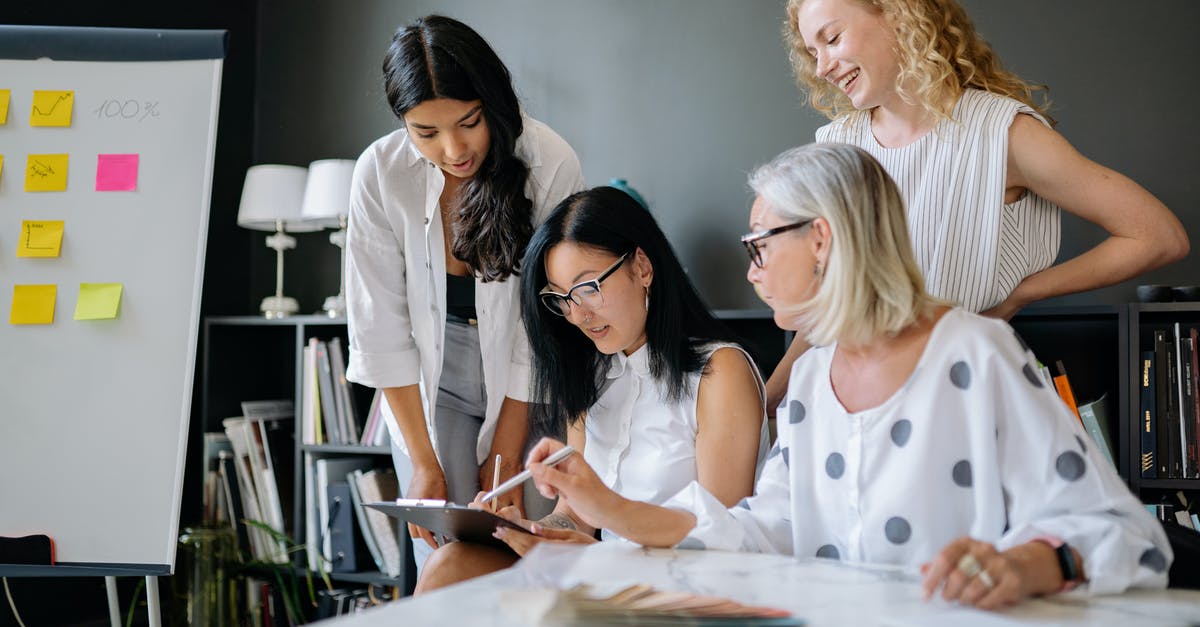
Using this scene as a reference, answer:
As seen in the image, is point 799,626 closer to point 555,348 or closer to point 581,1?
point 555,348

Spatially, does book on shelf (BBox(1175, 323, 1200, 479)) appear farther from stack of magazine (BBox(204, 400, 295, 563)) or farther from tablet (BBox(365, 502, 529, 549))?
stack of magazine (BBox(204, 400, 295, 563))

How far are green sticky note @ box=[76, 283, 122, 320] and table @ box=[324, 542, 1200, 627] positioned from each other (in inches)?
59.0

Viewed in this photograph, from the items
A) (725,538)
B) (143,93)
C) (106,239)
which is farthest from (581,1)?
(725,538)

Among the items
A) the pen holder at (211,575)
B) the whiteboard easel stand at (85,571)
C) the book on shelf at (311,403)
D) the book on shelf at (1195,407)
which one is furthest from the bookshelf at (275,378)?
the book on shelf at (1195,407)

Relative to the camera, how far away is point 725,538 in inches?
49.1

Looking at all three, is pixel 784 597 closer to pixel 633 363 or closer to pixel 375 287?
pixel 633 363

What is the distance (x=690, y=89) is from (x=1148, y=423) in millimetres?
1517

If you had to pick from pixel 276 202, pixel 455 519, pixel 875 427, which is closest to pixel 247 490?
pixel 276 202

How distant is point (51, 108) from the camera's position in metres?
2.25

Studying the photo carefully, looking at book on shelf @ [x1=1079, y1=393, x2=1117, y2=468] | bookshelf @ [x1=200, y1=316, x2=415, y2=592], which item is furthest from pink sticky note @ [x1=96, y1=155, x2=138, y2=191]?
book on shelf @ [x1=1079, y1=393, x2=1117, y2=468]

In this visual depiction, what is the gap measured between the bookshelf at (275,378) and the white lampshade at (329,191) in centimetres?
33

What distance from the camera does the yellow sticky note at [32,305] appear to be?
85.0 inches

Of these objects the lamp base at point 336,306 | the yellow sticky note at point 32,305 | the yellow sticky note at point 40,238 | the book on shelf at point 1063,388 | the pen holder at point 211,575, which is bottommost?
the pen holder at point 211,575

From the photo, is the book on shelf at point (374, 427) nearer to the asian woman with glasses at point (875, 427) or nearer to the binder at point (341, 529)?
the binder at point (341, 529)
